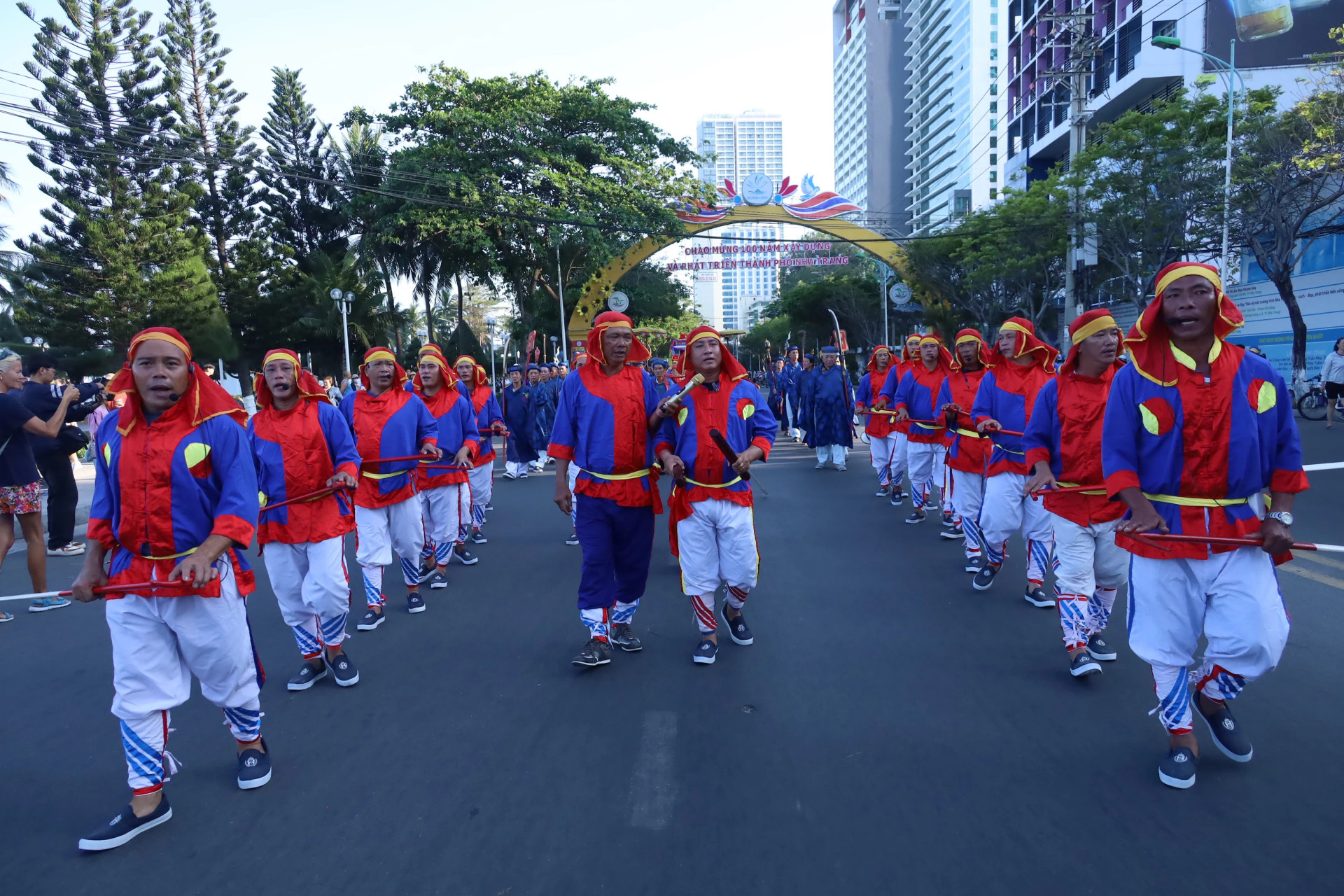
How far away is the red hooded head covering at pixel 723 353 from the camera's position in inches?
197

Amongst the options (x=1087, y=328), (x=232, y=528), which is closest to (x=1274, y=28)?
(x=1087, y=328)

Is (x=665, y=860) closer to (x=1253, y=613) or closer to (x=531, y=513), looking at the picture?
(x=1253, y=613)

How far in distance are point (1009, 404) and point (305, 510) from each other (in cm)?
464

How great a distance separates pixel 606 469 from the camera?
16.1 ft

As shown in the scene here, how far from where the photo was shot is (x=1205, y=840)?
9.66 ft

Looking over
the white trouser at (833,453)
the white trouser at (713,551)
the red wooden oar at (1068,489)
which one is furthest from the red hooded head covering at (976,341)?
the white trouser at (833,453)

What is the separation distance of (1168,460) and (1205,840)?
1.39 metres

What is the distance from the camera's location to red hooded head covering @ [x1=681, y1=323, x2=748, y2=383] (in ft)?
16.4

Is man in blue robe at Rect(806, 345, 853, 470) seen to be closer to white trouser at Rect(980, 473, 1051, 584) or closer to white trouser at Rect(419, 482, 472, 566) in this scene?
white trouser at Rect(980, 473, 1051, 584)

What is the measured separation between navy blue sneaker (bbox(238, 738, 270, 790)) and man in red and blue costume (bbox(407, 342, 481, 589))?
3379 millimetres

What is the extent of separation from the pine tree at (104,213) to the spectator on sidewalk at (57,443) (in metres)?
22.2

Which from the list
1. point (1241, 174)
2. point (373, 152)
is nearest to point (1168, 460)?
point (1241, 174)

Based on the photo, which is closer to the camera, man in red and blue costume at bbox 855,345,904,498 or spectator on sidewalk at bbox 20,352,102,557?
spectator on sidewalk at bbox 20,352,102,557

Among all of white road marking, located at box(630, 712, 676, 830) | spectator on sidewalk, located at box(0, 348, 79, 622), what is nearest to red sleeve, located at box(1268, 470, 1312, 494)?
white road marking, located at box(630, 712, 676, 830)
